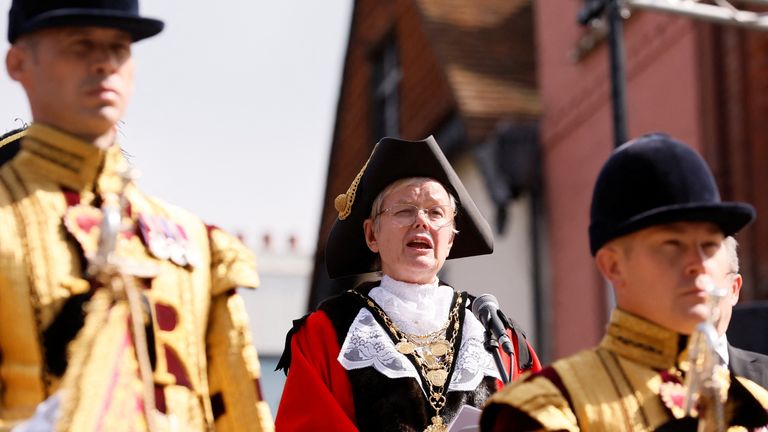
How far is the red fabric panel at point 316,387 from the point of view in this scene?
Result: 6.21 meters

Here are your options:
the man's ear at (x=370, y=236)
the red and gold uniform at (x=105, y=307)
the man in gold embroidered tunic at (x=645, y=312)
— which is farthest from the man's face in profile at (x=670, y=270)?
the man's ear at (x=370, y=236)

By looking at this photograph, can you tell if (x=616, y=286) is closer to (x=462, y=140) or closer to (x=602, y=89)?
(x=602, y=89)

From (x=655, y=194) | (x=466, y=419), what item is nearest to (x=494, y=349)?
(x=466, y=419)

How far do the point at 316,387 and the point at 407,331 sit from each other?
0.47m

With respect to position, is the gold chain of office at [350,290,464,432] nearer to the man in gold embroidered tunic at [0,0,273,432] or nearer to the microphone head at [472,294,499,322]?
the microphone head at [472,294,499,322]

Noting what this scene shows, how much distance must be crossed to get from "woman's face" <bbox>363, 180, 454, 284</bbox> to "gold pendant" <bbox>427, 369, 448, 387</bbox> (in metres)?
0.39

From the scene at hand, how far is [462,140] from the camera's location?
1945cm

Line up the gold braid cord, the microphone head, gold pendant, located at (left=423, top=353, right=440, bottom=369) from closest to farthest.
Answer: gold pendant, located at (left=423, top=353, right=440, bottom=369) → the microphone head → the gold braid cord

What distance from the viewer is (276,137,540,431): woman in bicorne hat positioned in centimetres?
631

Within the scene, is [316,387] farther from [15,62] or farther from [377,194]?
[15,62]

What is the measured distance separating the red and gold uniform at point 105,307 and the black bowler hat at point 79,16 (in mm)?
296

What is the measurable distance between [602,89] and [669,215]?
12678 millimetres

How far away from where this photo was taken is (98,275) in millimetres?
4527

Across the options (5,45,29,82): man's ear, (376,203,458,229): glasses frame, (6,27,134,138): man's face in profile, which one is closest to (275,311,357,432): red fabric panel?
(376,203,458,229): glasses frame
